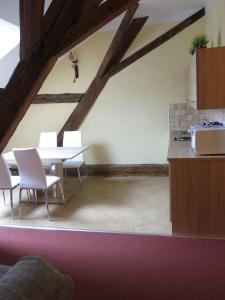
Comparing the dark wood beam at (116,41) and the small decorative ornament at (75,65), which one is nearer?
the dark wood beam at (116,41)

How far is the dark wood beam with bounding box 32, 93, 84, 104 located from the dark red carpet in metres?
2.84

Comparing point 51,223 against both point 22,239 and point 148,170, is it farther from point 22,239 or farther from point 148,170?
point 148,170

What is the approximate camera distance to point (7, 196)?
473cm

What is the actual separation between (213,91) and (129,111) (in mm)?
2758

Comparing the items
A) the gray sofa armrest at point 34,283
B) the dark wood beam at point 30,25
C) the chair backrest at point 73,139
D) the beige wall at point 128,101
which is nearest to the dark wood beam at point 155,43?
the beige wall at point 128,101

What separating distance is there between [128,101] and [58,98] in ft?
4.25

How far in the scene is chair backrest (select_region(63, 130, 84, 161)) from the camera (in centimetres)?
516

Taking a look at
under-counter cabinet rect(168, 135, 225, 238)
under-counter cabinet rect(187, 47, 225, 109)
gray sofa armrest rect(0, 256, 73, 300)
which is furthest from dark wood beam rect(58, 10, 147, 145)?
gray sofa armrest rect(0, 256, 73, 300)

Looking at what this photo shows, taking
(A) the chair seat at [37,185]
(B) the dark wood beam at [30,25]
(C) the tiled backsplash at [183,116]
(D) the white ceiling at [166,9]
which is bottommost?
(A) the chair seat at [37,185]

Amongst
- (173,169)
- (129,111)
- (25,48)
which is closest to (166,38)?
(129,111)

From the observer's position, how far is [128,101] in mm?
5402

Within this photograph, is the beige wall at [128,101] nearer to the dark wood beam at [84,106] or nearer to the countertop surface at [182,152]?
the dark wood beam at [84,106]

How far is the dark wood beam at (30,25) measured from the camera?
7.18ft

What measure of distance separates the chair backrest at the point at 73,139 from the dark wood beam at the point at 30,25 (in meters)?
2.87
